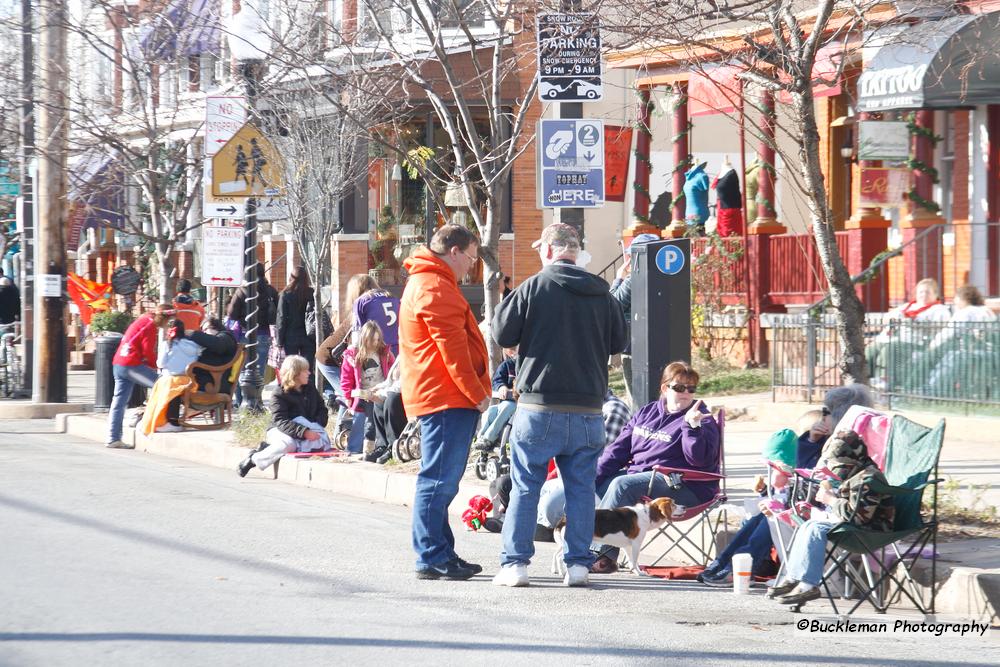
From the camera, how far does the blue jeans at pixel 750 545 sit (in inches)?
328

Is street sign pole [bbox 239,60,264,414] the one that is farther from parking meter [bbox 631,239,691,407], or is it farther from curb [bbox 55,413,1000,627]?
parking meter [bbox 631,239,691,407]

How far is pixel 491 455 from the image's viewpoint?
12.2m

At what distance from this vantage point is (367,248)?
30.9m

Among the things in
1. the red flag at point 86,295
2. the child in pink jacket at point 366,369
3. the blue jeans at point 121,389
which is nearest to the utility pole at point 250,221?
the blue jeans at point 121,389

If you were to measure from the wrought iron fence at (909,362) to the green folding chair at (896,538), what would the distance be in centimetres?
719

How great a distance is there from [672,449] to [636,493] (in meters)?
0.36

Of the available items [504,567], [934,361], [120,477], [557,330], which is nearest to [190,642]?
[504,567]

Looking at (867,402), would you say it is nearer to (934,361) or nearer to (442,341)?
(442,341)

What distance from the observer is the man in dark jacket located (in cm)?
798

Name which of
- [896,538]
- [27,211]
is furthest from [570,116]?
[27,211]

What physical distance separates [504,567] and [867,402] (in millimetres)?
2335

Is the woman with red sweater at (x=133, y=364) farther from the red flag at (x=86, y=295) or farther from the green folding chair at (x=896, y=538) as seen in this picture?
the red flag at (x=86, y=295)

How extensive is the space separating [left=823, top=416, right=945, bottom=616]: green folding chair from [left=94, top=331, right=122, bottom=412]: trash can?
13348 mm

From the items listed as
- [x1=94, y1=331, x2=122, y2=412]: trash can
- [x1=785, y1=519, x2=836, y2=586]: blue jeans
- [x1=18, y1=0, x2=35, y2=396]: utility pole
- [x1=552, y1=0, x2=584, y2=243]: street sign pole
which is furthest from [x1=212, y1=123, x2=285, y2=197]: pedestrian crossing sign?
[x1=785, y1=519, x2=836, y2=586]: blue jeans
